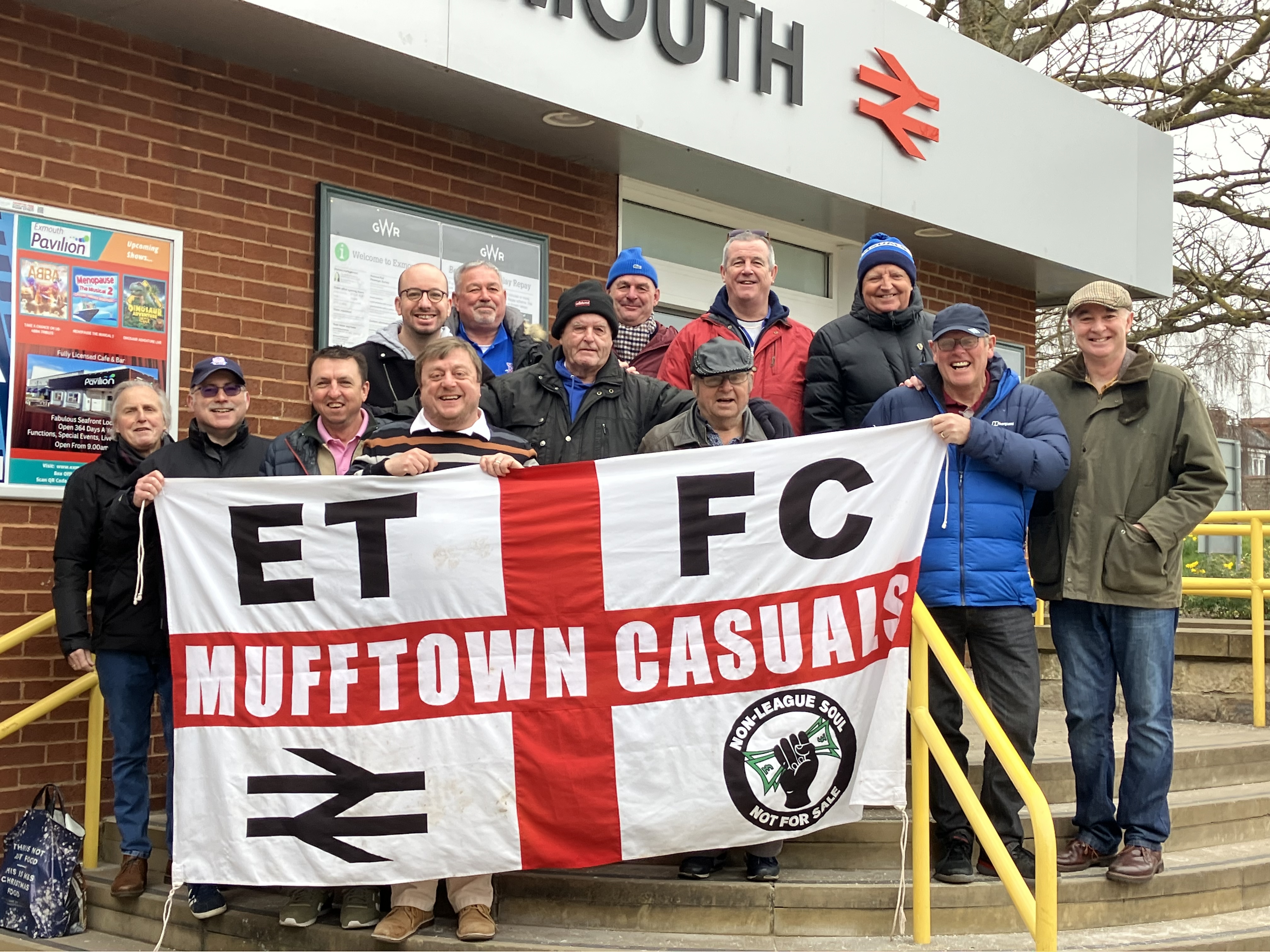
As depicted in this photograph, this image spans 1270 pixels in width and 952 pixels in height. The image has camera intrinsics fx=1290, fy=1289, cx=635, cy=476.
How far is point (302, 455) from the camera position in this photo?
4.91 metres

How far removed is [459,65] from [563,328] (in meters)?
1.87

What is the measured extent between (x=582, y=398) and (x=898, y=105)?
438 cm

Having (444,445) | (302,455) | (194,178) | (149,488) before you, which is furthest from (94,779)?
(194,178)

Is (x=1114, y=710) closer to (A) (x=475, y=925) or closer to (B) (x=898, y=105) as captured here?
(A) (x=475, y=925)

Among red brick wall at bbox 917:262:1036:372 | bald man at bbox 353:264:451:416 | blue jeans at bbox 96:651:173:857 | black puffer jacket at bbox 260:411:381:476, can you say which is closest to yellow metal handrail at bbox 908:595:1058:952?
black puffer jacket at bbox 260:411:381:476

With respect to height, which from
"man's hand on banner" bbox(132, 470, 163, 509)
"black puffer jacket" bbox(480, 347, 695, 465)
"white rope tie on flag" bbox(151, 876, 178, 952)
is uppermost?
"black puffer jacket" bbox(480, 347, 695, 465)

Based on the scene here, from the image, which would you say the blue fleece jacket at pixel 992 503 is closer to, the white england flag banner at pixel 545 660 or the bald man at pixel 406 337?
the white england flag banner at pixel 545 660

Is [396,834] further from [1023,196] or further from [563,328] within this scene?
[1023,196]

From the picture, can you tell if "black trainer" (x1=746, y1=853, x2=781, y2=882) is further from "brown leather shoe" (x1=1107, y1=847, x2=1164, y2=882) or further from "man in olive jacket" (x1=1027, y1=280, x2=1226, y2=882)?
"brown leather shoe" (x1=1107, y1=847, x2=1164, y2=882)

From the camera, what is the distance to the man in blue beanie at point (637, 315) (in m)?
5.97

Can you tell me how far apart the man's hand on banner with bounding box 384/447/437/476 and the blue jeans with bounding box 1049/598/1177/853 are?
7.96 feet

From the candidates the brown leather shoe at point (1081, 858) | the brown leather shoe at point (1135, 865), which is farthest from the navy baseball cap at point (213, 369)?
the brown leather shoe at point (1135, 865)

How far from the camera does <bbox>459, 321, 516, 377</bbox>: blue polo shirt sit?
5.71 meters

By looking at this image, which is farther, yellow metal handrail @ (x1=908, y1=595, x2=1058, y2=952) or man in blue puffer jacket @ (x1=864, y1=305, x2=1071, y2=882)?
man in blue puffer jacket @ (x1=864, y1=305, x2=1071, y2=882)
